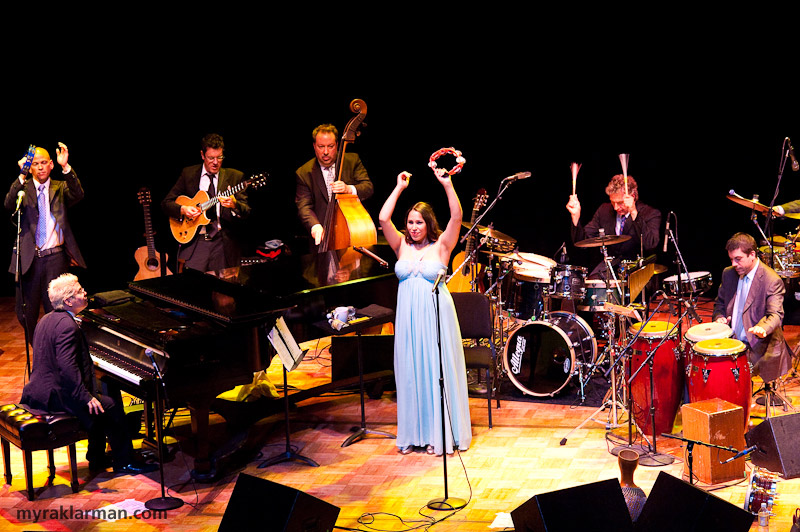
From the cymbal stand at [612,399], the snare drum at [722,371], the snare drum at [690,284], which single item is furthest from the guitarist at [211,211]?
the snare drum at [722,371]

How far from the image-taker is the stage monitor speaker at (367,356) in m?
7.46

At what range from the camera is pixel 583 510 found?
160 inches

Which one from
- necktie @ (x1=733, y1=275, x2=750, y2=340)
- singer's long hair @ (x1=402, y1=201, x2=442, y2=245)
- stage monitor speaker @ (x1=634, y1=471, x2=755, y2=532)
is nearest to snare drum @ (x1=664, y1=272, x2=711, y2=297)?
necktie @ (x1=733, y1=275, x2=750, y2=340)

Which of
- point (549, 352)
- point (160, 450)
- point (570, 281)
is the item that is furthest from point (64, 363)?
point (570, 281)

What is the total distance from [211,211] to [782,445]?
17.1 feet

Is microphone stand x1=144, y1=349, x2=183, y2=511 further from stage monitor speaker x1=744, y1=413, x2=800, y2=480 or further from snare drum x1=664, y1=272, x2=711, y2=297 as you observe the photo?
snare drum x1=664, y1=272, x2=711, y2=297

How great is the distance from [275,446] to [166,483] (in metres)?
0.86

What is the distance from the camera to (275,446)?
6.54 metres

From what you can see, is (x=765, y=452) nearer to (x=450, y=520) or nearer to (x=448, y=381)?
(x=450, y=520)

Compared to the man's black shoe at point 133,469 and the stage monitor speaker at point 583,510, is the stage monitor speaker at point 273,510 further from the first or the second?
the man's black shoe at point 133,469

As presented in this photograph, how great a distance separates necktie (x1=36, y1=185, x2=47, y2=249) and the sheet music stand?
2.77m

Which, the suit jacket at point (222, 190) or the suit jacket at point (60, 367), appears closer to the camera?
the suit jacket at point (60, 367)

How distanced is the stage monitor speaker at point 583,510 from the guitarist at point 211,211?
15.4 ft

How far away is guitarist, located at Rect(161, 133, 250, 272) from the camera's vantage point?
26.5 feet
